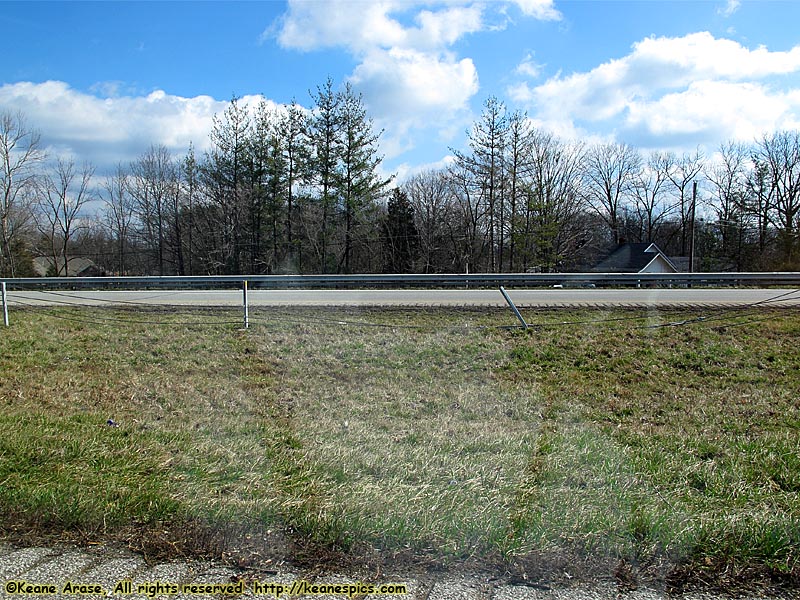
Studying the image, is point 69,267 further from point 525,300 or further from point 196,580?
point 196,580

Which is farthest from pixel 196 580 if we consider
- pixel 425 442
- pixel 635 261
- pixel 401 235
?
pixel 635 261

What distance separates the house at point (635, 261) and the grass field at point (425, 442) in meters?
36.7

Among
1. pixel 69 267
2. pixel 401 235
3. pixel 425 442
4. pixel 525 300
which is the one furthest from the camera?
pixel 69 267

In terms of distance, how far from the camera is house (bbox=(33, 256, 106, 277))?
1790 inches

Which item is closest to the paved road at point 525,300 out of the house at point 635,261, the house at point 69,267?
the house at point 635,261

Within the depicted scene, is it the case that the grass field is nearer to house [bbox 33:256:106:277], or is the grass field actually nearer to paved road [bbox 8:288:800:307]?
paved road [bbox 8:288:800:307]

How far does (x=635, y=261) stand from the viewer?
4547 centimetres

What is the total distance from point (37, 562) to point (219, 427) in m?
2.57

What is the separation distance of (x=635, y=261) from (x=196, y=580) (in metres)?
47.1

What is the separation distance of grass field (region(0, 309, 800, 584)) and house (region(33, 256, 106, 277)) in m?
40.5

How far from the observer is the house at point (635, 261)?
45.0 metres

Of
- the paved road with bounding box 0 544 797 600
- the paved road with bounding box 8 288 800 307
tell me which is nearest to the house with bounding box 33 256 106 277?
the paved road with bounding box 8 288 800 307

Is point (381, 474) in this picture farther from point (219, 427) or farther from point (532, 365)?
point (532, 365)

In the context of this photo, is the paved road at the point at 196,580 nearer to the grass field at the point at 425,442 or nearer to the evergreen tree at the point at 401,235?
the grass field at the point at 425,442
